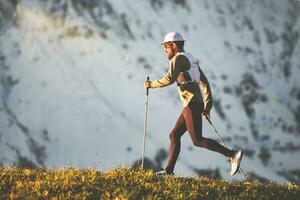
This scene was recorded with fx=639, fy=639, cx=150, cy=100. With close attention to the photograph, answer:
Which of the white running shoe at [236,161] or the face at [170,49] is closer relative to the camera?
the white running shoe at [236,161]

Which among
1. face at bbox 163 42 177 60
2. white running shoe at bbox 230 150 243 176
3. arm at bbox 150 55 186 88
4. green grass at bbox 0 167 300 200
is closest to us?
green grass at bbox 0 167 300 200

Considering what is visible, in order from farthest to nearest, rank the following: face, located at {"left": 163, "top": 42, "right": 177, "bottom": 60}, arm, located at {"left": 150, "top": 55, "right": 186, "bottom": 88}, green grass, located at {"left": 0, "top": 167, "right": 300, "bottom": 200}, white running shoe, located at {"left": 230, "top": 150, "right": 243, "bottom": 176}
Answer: face, located at {"left": 163, "top": 42, "right": 177, "bottom": 60} → arm, located at {"left": 150, "top": 55, "right": 186, "bottom": 88} → white running shoe, located at {"left": 230, "top": 150, "right": 243, "bottom": 176} → green grass, located at {"left": 0, "top": 167, "right": 300, "bottom": 200}

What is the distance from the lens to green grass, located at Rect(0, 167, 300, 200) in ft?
40.4

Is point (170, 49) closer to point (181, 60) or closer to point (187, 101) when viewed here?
point (181, 60)

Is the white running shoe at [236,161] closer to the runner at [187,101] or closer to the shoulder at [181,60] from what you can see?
the runner at [187,101]

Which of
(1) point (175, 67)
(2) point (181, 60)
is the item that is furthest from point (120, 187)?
(2) point (181, 60)

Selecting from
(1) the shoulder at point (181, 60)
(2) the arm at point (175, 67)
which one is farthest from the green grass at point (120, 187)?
(1) the shoulder at point (181, 60)

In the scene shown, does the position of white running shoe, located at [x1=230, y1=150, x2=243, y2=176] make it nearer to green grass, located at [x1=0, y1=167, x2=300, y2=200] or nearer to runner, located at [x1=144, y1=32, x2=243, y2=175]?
runner, located at [x1=144, y1=32, x2=243, y2=175]

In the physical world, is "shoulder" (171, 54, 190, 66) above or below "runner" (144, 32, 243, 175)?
above

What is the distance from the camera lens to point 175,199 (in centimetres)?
1228

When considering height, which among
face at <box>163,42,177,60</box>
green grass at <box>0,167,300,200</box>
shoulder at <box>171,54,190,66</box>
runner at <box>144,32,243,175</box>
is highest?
face at <box>163,42,177,60</box>

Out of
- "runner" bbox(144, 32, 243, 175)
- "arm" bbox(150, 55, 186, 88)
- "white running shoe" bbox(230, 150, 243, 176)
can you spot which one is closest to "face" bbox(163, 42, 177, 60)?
"runner" bbox(144, 32, 243, 175)

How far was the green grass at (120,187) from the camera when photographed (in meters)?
12.3

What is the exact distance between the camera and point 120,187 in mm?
12648
